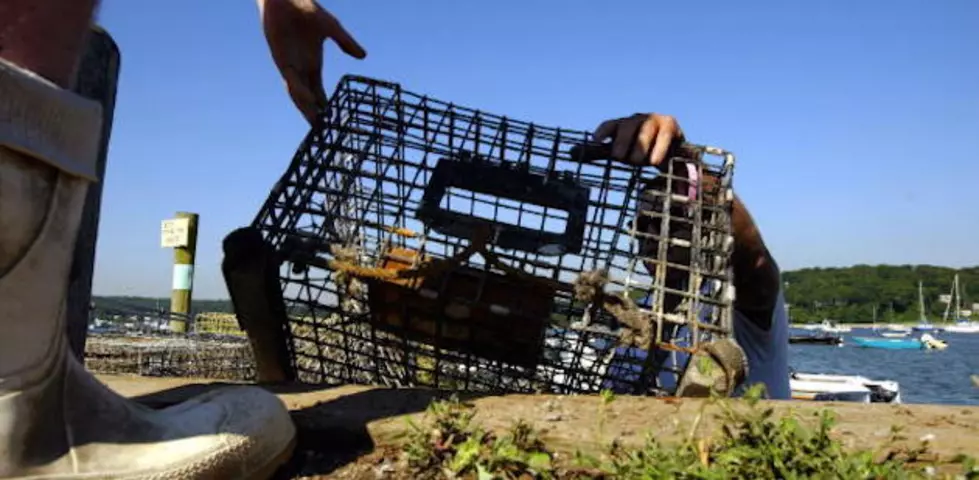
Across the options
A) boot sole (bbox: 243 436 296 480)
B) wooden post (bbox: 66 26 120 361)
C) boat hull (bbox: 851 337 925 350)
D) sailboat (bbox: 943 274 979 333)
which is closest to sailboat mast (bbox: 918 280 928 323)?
boat hull (bbox: 851 337 925 350)

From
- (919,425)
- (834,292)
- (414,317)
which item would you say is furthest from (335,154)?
(834,292)

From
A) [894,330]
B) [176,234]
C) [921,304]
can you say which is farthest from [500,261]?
[894,330]

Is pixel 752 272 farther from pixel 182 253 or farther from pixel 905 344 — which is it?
pixel 905 344

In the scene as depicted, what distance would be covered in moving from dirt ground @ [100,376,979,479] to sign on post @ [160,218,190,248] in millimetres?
5997

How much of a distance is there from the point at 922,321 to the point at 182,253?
82.0m

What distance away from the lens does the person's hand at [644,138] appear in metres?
Answer: 2.60

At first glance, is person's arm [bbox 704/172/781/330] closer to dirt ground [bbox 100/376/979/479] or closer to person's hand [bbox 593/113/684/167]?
person's hand [bbox 593/113/684/167]

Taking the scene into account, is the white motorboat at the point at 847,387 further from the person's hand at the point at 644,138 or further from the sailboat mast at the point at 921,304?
the sailboat mast at the point at 921,304

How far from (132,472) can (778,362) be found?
11.9 ft

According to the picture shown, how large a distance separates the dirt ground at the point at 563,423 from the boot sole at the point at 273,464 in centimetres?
6

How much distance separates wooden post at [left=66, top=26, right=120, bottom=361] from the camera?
216 cm

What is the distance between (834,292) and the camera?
211 feet

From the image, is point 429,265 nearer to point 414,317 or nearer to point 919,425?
point 414,317

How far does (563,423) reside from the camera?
65.4 inches
